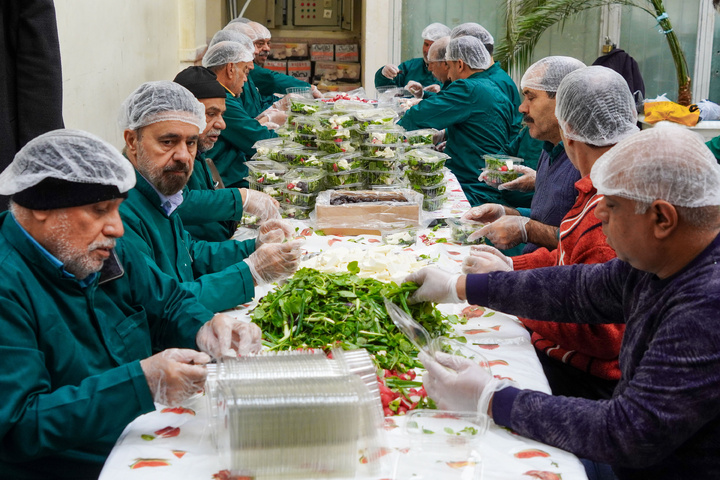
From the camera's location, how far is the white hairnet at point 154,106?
2908 mm

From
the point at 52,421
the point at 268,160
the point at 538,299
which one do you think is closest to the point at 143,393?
the point at 52,421

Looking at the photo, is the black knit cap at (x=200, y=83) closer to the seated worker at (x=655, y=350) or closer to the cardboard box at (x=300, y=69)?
the seated worker at (x=655, y=350)

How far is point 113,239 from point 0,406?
52 cm

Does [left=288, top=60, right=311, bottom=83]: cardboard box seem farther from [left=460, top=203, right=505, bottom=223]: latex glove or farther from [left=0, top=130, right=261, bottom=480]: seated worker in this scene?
[left=0, top=130, right=261, bottom=480]: seated worker

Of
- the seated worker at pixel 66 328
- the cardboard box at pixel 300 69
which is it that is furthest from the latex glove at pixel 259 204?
the cardboard box at pixel 300 69

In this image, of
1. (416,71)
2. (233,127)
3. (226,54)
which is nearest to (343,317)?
(233,127)

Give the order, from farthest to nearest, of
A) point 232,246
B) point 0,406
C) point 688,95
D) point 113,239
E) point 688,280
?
point 688,95, point 232,246, point 113,239, point 688,280, point 0,406

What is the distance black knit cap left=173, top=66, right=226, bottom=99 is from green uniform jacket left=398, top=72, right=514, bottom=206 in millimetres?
2261

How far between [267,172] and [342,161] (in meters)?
0.45

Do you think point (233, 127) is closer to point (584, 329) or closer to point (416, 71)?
point (584, 329)

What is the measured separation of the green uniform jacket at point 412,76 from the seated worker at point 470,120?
2.82 metres

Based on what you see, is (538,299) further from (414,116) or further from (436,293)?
(414,116)

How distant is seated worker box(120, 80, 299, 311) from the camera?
2.79 meters

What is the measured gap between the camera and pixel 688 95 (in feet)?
29.9
